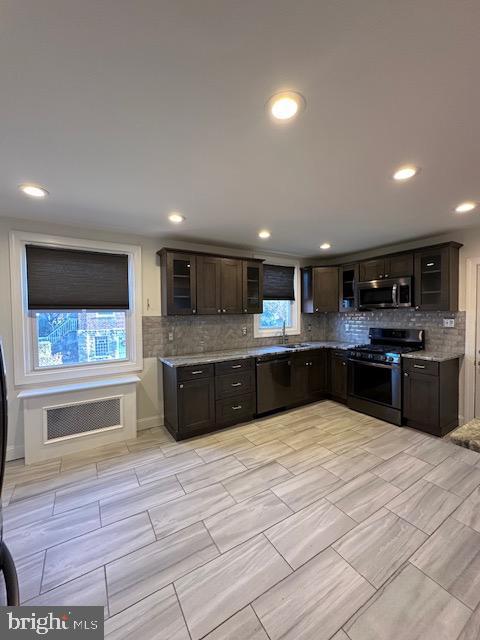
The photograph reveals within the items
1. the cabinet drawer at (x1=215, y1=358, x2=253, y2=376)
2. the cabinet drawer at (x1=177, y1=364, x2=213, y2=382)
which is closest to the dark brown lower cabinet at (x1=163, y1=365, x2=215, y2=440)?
the cabinet drawer at (x1=177, y1=364, x2=213, y2=382)

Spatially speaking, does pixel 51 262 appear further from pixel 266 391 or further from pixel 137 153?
pixel 266 391

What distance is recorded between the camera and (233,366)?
3.49m

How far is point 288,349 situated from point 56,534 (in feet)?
10.4

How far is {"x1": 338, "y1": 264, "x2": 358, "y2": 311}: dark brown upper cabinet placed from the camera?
4320 mm

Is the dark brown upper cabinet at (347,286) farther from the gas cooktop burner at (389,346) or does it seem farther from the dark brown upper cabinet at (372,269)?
the gas cooktop burner at (389,346)

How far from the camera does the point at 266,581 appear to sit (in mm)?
1492

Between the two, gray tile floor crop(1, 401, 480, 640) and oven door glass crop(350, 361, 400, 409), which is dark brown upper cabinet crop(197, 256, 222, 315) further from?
oven door glass crop(350, 361, 400, 409)

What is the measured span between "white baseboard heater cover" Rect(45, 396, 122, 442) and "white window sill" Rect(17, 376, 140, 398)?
17 cm

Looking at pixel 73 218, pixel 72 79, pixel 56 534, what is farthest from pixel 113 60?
pixel 56 534

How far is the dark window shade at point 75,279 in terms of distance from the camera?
2885 mm

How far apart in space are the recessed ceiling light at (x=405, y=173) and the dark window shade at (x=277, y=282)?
2.62 meters

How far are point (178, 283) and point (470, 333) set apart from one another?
3.76 metres

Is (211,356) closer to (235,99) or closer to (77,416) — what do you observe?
(77,416)

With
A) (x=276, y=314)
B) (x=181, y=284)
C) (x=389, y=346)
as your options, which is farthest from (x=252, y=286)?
(x=389, y=346)
